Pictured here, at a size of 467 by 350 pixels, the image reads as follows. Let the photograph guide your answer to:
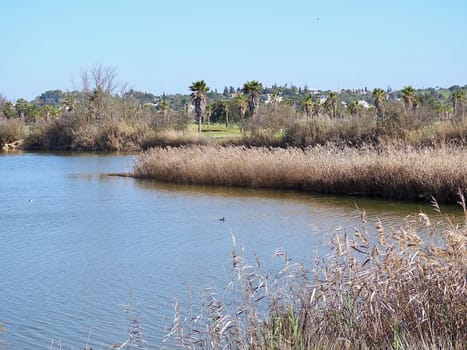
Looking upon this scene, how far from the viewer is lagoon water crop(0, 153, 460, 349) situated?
10.3 m

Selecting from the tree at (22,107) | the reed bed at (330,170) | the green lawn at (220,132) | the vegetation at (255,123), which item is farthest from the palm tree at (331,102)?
the reed bed at (330,170)

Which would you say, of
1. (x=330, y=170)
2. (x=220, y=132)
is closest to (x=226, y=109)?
(x=220, y=132)

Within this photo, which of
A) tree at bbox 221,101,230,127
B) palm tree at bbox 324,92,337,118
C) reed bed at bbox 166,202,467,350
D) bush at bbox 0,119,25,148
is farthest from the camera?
tree at bbox 221,101,230,127

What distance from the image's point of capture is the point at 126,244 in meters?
16.5

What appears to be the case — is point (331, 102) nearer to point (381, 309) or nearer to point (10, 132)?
point (10, 132)

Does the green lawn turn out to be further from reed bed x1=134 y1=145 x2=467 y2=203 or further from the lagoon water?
the lagoon water

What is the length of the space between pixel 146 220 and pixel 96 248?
4.09 metres

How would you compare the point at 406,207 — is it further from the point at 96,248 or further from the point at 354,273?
the point at 354,273

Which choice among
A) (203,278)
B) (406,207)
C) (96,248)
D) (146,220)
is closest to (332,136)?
(406,207)

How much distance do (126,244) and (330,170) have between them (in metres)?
11.2

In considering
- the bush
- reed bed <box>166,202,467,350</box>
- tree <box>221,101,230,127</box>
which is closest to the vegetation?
the bush

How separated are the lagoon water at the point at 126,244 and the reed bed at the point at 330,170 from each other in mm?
943

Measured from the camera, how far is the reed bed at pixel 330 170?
2198cm

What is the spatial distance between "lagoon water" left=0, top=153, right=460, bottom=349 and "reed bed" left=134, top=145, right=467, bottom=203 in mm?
943
